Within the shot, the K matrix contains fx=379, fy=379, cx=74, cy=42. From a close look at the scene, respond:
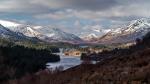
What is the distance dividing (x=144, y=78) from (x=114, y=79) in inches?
124

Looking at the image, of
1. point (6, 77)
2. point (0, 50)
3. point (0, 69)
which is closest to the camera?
point (6, 77)

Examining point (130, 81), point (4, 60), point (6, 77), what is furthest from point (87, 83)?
point (4, 60)

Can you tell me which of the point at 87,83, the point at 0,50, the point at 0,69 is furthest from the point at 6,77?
the point at 87,83

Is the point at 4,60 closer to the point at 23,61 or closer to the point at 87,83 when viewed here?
the point at 23,61

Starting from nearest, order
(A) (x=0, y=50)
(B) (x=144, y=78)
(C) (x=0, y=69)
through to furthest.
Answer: (B) (x=144, y=78)
(C) (x=0, y=69)
(A) (x=0, y=50)

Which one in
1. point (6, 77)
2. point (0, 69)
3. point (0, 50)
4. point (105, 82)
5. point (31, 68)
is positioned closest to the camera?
point (105, 82)

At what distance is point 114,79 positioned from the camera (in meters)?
26.1

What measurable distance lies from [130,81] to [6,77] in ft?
315

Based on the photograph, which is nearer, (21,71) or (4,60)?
(21,71)

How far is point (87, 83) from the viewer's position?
25.8 metres

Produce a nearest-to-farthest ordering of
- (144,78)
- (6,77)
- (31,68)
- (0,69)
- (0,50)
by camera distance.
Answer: (144,78), (6,77), (0,69), (31,68), (0,50)

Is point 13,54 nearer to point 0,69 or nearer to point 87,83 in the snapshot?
point 0,69

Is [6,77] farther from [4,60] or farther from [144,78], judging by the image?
[144,78]

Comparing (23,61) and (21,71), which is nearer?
(21,71)
